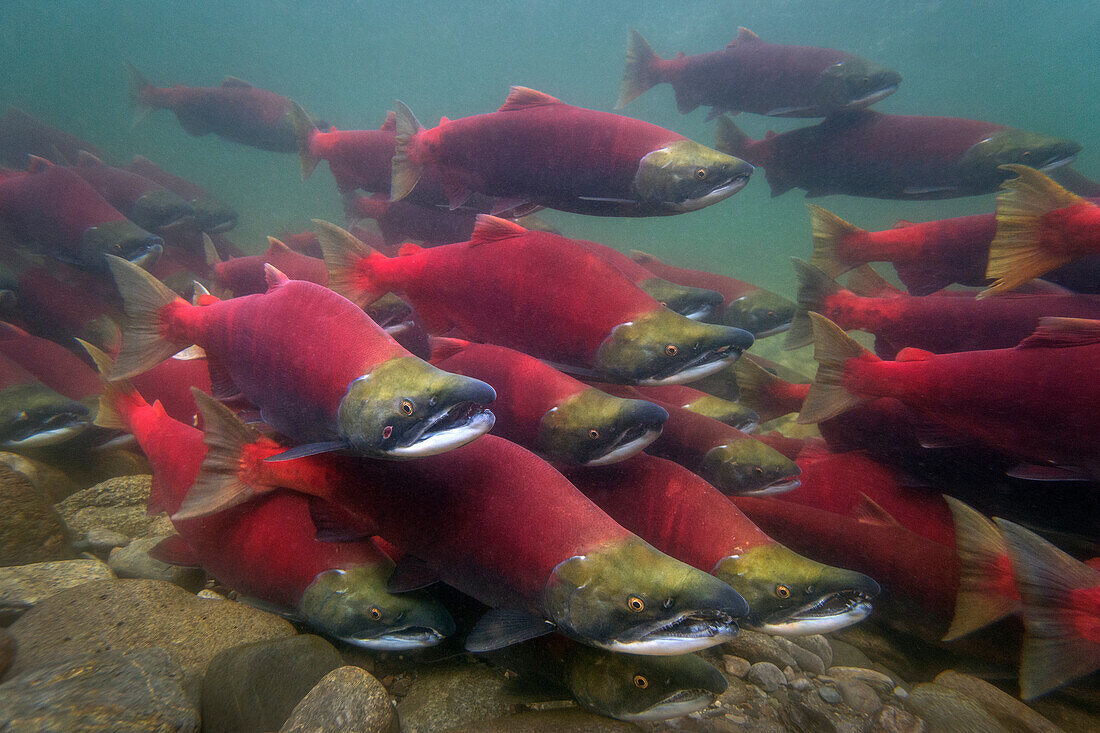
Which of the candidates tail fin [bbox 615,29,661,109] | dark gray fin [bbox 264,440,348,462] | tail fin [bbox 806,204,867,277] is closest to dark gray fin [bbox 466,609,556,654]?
dark gray fin [bbox 264,440,348,462]

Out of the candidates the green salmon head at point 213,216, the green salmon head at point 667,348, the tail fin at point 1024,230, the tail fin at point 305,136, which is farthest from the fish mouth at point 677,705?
the green salmon head at point 213,216

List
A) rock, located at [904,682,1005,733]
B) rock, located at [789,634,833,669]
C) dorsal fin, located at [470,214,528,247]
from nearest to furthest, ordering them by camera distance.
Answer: rock, located at [904,682,1005,733]
rock, located at [789,634,833,669]
dorsal fin, located at [470,214,528,247]

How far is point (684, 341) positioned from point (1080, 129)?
129 m

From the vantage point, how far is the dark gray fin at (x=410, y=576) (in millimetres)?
2076

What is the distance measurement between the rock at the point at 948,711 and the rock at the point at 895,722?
33 mm

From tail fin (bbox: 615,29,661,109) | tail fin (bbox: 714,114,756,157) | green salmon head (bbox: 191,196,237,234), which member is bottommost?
green salmon head (bbox: 191,196,237,234)

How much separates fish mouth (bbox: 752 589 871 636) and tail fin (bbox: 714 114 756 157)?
18.7 feet

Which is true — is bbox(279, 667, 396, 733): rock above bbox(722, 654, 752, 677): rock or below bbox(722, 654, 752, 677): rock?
above

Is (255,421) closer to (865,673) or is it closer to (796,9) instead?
(865,673)

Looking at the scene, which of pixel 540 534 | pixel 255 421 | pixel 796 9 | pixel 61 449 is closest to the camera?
pixel 540 534

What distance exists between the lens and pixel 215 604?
2.54m

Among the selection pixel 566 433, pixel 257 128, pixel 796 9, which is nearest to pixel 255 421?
pixel 566 433

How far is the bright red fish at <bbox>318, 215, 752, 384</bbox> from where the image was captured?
252 cm

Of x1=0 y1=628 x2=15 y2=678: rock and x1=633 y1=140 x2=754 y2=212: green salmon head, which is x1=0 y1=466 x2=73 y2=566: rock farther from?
x1=633 y1=140 x2=754 y2=212: green salmon head
